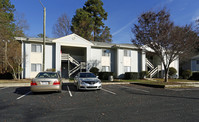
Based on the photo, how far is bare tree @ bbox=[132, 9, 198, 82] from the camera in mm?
13245

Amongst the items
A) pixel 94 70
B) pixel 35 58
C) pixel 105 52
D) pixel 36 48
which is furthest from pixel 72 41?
pixel 105 52

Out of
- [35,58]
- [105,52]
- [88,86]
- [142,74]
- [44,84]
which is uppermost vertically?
[105,52]

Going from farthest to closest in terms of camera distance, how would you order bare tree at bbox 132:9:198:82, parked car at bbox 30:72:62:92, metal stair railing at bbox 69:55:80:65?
1. metal stair railing at bbox 69:55:80:65
2. bare tree at bbox 132:9:198:82
3. parked car at bbox 30:72:62:92

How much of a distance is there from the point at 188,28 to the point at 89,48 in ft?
45.2

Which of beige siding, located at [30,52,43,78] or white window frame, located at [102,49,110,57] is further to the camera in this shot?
white window frame, located at [102,49,110,57]

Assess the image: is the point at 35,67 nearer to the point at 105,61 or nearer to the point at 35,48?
the point at 35,48

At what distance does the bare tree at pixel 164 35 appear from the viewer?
13245 mm

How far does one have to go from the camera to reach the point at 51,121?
3.93 meters

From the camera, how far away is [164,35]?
13.3 meters

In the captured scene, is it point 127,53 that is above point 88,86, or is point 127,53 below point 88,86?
above

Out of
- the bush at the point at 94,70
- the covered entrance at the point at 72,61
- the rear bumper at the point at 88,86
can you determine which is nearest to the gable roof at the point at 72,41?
the covered entrance at the point at 72,61

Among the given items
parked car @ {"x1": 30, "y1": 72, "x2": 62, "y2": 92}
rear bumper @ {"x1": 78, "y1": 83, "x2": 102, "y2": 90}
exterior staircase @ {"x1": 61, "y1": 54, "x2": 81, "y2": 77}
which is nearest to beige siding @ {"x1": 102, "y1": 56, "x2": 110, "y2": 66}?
exterior staircase @ {"x1": 61, "y1": 54, "x2": 81, "y2": 77}

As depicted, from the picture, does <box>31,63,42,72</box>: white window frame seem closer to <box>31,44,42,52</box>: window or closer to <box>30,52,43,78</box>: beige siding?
<box>30,52,43,78</box>: beige siding

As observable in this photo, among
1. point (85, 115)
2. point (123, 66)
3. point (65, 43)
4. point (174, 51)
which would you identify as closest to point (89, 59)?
point (65, 43)
